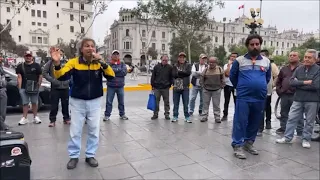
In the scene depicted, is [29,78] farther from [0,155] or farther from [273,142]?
[273,142]

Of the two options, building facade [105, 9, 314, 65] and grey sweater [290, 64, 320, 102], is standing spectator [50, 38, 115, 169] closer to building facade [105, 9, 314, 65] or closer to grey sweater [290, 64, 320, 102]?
grey sweater [290, 64, 320, 102]

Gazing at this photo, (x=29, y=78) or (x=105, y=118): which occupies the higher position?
(x=29, y=78)

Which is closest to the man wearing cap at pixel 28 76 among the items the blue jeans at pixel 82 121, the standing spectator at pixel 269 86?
the blue jeans at pixel 82 121

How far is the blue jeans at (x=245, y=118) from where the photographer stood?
4262 millimetres

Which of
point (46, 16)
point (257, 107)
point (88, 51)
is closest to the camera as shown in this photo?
point (88, 51)

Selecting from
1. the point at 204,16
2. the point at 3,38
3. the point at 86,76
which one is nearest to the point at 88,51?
the point at 86,76

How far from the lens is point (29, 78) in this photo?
238 inches

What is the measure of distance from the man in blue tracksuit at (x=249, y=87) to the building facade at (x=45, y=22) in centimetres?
7169

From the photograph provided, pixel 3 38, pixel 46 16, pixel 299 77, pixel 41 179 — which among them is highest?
pixel 46 16

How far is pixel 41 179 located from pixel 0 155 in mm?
609

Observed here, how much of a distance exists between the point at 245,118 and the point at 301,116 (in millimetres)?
1425

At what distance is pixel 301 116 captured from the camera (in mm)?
4973

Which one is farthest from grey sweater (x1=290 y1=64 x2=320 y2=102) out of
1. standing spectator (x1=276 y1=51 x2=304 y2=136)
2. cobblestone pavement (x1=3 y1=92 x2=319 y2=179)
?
cobblestone pavement (x1=3 y1=92 x2=319 y2=179)

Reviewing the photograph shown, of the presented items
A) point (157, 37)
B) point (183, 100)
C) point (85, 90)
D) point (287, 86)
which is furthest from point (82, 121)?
point (157, 37)
